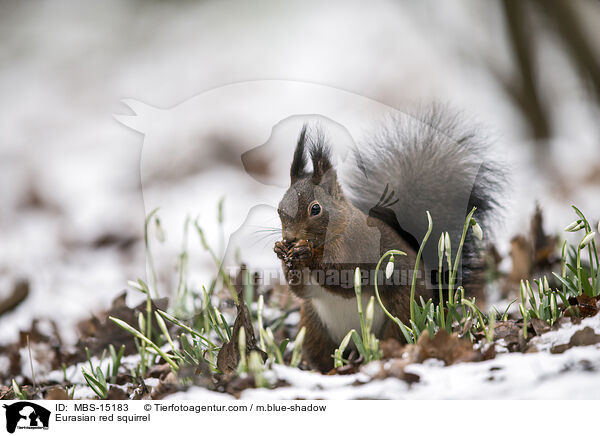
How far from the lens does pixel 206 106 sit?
0.93 metres

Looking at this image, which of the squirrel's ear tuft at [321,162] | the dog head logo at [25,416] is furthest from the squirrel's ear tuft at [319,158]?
the dog head logo at [25,416]

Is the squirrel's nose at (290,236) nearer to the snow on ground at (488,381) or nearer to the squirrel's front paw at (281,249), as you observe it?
the squirrel's front paw at (281,249)

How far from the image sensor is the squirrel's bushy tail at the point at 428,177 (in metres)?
0.72

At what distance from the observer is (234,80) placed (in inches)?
37.2

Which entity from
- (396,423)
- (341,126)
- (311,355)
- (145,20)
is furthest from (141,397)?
(145,20)

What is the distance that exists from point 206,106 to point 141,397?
0.51 metres

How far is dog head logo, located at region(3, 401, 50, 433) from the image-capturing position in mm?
729

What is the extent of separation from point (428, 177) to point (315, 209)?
204mm

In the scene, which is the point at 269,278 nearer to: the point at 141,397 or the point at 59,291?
the point at 141,397

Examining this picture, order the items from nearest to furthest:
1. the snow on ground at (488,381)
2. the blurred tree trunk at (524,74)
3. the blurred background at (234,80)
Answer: the snow on ground at (488,381), the blurred background at (234,80), the blurred tree trunk at (524,74)

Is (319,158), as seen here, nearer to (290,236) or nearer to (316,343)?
(290,236)

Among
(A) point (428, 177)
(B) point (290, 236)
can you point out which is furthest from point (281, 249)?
(A) point (428, 177)

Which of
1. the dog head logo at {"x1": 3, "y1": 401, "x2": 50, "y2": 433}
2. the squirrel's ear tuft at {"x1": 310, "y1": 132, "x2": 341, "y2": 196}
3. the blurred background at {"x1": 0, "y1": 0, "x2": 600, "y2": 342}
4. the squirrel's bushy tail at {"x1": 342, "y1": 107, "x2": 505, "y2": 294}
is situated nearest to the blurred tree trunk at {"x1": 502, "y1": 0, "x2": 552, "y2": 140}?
the blurred background at {"x1": 0, "y1": 0, "x2": 600, "y2": 342}

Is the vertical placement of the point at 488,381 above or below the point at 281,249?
below
